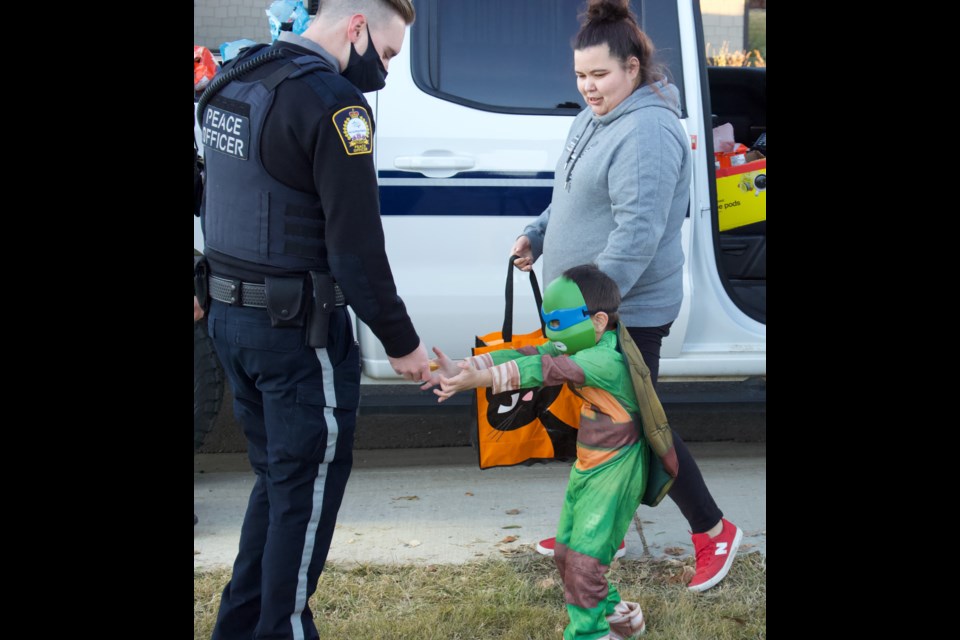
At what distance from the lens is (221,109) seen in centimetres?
227

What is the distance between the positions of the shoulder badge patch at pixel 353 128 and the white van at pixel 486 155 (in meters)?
1.33

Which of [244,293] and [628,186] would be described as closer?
[244,293]

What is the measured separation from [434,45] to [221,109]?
4.93 ft

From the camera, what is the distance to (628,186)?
2598mm

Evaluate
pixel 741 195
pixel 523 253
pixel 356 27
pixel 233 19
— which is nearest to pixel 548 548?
pixel 523 253

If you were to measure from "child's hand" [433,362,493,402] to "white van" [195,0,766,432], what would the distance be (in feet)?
4.21

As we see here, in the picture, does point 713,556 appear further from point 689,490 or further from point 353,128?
point 353,128

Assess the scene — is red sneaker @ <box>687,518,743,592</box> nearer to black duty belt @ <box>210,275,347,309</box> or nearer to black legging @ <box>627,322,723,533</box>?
black legging @ <box>627,322,723,533</box>

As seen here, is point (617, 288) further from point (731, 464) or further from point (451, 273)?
point (731, 464)

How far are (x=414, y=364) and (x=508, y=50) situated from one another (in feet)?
5.68

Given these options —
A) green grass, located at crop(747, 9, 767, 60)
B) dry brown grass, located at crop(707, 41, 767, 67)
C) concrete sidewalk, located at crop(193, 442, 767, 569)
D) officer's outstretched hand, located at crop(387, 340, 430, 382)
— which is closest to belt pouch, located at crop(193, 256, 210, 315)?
officer's outstretched hand, located at crop(387, 340, 430, 382)

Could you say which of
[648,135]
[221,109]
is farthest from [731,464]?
[221,109]

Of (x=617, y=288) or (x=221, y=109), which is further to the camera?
(x=617, y=288)
